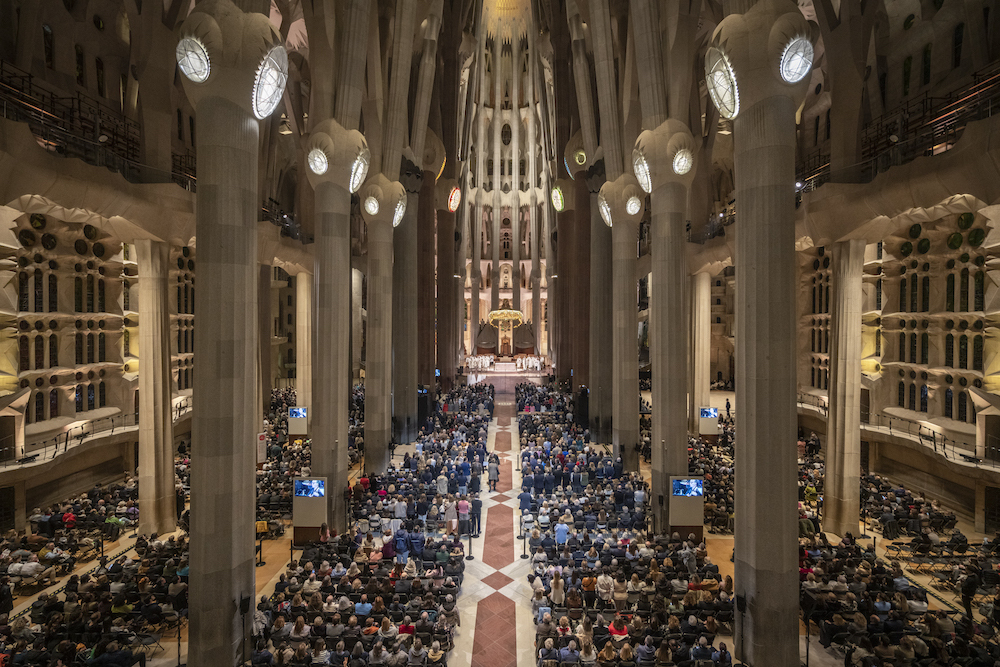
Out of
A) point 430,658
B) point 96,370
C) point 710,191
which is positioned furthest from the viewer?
point 710,191

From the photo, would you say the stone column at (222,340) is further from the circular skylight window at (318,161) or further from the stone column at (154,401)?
the stone column at (154,401)

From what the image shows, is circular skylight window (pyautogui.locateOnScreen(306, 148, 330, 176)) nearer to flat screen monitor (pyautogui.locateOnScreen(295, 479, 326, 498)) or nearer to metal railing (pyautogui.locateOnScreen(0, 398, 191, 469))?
flat screen monitor (pyautogui.locateOnScreen(295, 479, 326, 498))

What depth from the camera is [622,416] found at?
2120cm

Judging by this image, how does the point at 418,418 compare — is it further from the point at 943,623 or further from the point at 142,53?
the point at 943,623

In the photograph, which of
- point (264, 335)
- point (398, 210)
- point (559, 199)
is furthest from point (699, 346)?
point (264, 335)

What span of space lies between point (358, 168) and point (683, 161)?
960 centimetres

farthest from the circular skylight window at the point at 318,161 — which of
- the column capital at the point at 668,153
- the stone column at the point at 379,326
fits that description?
the column capital at the point at 668,153

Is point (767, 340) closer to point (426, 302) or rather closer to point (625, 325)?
point (625, 325)

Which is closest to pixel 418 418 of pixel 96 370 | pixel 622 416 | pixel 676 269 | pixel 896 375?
pixel 622 416

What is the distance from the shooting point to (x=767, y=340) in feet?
29.2

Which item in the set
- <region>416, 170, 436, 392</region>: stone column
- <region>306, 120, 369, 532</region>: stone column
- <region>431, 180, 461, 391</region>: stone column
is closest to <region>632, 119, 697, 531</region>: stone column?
<region>306, 120, 369, 532</region>: stone column

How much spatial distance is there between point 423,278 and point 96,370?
1768cm

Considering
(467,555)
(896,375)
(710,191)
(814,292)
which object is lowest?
(467,555)

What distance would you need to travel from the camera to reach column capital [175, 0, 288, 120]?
8.90 m
